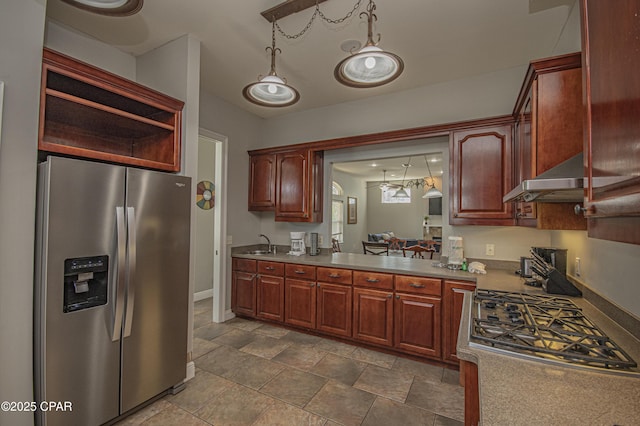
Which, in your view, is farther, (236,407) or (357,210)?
(357,210)

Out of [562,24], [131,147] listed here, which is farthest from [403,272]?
[131,147]

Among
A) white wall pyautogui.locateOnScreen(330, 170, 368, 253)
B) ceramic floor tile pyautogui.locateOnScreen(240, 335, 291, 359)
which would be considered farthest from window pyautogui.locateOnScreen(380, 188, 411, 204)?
ceramic floor tile pyautogui.locateOnScreen(240, 335, 291, 359)

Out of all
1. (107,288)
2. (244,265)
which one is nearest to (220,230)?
(244,265)

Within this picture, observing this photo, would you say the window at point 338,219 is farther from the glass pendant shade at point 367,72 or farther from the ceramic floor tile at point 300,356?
the glass pendant shade at point 367,72

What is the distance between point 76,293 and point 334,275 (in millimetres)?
2190

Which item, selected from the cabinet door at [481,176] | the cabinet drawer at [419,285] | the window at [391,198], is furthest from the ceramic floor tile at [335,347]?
the window at [391,198]

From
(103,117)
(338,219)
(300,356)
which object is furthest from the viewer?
(338,219)

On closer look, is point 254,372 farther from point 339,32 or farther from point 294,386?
point 339,32

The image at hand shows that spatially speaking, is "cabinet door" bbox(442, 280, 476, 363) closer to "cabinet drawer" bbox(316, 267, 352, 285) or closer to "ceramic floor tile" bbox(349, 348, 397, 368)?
"ceramic floor tile" bbox(349, 348, 397, 368)

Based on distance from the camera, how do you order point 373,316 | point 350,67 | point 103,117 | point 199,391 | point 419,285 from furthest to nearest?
point 373,316 → point 419,285 → point 199,391 → point 103,117 → point 350,67

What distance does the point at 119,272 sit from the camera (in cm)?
183

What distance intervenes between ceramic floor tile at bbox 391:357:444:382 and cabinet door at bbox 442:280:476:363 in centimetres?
15

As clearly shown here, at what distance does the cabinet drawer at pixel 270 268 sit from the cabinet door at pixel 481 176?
2007 mm

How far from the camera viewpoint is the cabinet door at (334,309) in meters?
3.09
